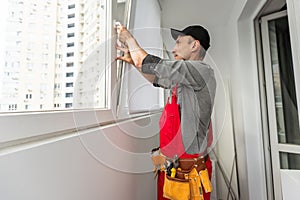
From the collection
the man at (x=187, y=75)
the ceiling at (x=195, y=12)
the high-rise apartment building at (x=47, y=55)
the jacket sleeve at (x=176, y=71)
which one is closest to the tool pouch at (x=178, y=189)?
the man at (x=187, y=75)

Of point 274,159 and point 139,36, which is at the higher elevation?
point 139,36

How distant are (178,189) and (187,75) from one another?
60cm

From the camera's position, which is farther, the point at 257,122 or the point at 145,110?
the point at 257,122

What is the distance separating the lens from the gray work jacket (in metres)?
0.95

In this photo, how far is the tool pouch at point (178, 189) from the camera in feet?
3.40

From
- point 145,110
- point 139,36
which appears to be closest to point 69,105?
point 139,36

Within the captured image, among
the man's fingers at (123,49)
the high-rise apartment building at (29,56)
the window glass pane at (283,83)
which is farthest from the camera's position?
the window glass pane at (283,83)

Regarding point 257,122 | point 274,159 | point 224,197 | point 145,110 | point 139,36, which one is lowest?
point 224,197

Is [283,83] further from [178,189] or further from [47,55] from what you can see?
[47,55]

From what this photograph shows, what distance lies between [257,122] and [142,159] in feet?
3.92

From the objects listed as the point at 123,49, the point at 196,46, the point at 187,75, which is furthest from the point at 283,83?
the point at 123,49

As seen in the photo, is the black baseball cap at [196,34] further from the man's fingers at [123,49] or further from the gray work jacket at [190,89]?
the man's fingers at [123,49]

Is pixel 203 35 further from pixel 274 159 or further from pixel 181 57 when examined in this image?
pixel 274 159

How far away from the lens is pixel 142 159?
127cm
